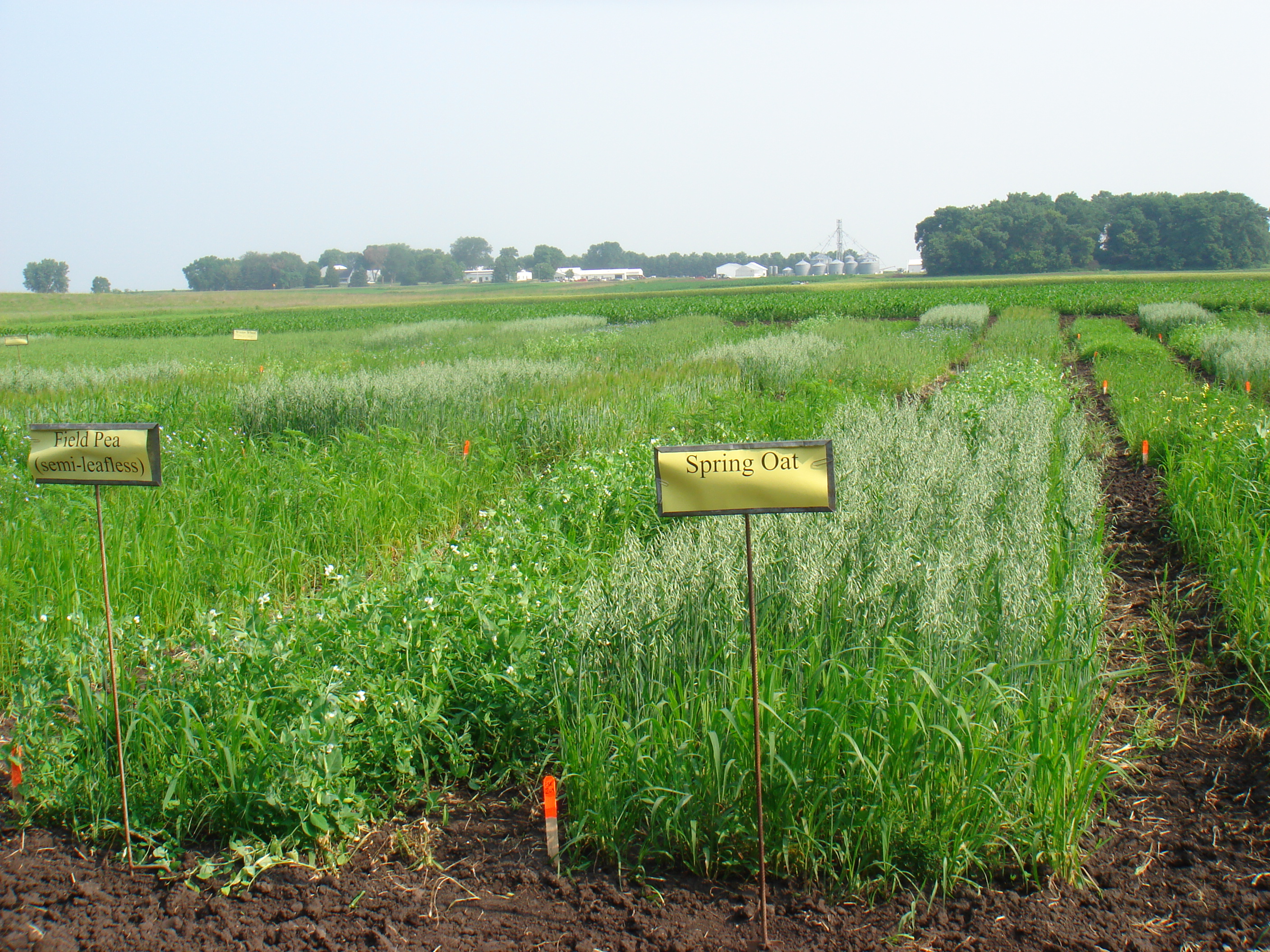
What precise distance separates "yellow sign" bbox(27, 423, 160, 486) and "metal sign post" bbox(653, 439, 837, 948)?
182 centimetres

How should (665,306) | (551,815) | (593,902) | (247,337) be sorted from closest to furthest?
1. (593,902)
2. (551,815)
3. (247,337)
4. (665,306)

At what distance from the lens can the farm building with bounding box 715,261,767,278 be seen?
480 feet

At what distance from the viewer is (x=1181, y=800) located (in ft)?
9.55

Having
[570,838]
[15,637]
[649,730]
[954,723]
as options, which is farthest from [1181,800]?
[15,637]

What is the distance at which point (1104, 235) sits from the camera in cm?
9088

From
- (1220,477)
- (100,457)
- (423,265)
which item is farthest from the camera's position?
(423,265)

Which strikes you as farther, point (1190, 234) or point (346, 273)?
point (346, 273)

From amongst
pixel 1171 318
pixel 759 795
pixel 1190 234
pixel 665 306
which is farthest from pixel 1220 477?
pixel 1190 234

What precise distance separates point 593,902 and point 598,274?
453 ft

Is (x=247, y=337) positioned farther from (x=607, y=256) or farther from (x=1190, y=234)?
(x=607, y=256)

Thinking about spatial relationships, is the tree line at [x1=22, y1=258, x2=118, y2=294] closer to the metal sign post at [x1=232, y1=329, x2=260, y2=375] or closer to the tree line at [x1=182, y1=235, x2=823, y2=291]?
the tree line at [x1=182, y1=235, x2=823, y2=291]

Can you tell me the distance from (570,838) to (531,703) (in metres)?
0.67

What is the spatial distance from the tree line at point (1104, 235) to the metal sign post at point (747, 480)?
315 feet

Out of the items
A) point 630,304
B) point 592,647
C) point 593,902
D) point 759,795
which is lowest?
point 593,902
